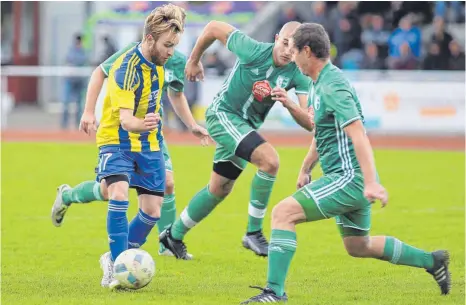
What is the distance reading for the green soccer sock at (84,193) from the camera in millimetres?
8320

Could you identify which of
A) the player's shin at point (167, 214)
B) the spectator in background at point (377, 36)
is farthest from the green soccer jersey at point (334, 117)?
the spectator in background at point (377, 36)

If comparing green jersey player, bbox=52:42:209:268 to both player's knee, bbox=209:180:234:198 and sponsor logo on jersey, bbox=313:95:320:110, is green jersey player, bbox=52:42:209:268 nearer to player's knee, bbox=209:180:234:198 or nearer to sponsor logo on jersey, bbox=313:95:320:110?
player's knee, bbox=209:180:234:198

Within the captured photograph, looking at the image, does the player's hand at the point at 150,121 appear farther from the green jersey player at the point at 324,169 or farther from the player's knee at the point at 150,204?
the green jersey player at the point at 324,169

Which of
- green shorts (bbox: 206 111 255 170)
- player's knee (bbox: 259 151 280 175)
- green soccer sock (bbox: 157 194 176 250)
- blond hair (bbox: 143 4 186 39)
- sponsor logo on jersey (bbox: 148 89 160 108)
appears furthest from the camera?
green soccer sock (bbox: 157 194 176 250)

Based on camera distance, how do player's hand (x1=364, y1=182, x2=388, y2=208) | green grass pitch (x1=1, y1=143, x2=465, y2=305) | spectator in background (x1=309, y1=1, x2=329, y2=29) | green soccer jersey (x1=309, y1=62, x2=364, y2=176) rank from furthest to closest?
1. spectator in background (x1=309, y1=1, x2=329, y2=29)
2. green grass pitch (x1=1, y1=143, x2=465, y2=305)
3. green soccer jersey (x1=309, y1=62, x2=364, y2=176)
4. player's hand (x1=364, y1=182, x2=388, y2=208)

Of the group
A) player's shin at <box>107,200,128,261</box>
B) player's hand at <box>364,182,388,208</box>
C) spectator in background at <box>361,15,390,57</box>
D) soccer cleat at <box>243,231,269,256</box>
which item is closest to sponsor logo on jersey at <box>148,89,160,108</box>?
player's shin at <box>107,200,128,261</box>

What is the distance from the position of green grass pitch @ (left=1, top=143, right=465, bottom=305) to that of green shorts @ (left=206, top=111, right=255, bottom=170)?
3.05 feet

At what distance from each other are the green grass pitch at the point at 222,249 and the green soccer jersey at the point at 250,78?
4.48ft

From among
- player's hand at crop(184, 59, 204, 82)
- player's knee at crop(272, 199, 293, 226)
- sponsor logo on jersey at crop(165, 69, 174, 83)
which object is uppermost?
player's hand at crop(184, 59, 204, 82)

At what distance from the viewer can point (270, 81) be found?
345 inches

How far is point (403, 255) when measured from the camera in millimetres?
7418

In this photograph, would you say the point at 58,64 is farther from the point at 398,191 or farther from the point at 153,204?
the point at 153,204

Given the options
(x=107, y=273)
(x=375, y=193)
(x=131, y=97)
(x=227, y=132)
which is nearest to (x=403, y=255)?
(x=375, y=193)

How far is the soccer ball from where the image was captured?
7.20 metres
